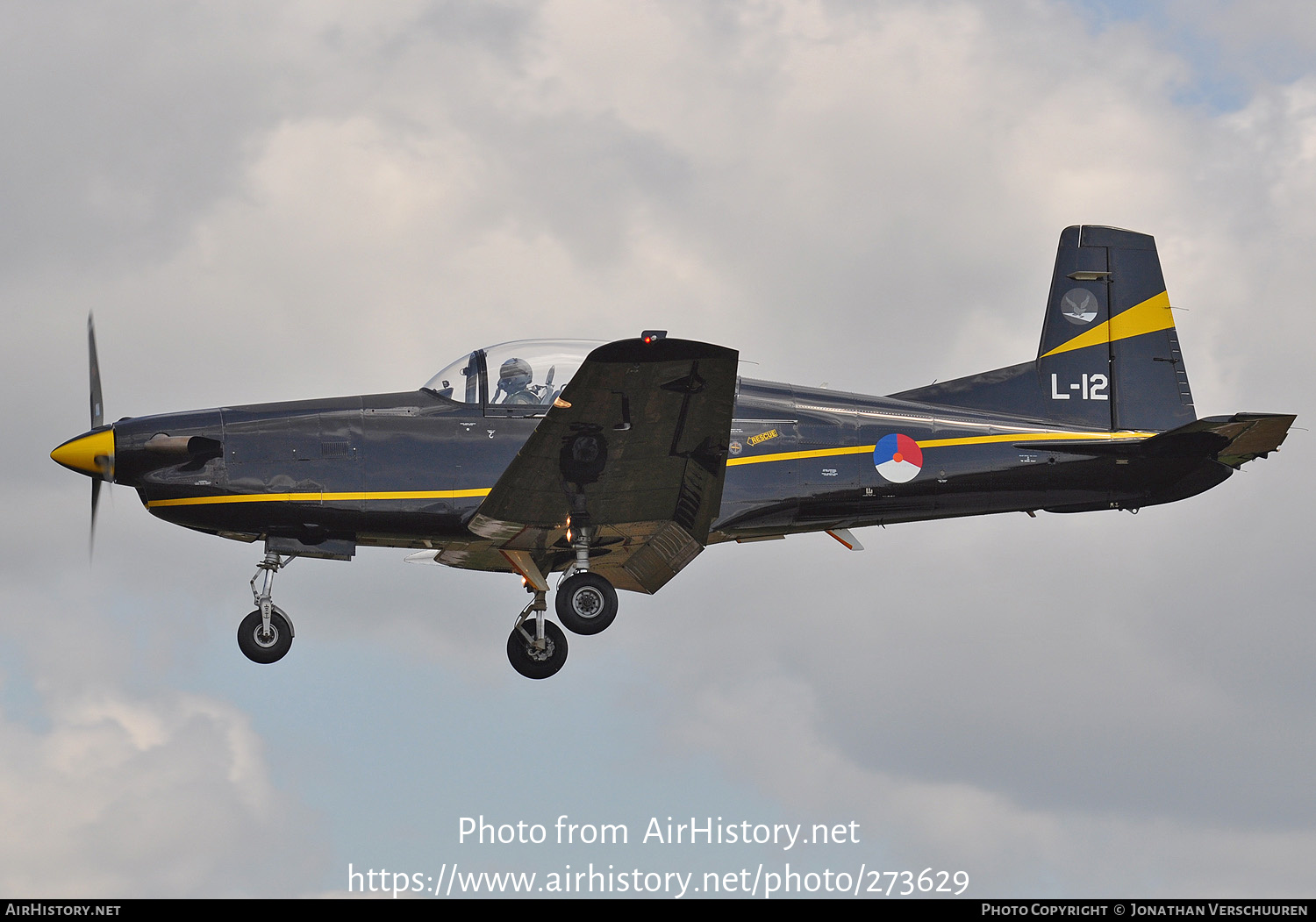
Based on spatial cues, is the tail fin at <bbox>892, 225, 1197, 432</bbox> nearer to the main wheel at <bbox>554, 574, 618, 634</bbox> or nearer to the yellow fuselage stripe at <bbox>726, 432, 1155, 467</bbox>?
the yellow fuselage stripe at <bbox>726, 432, 1155, 467</bbox>

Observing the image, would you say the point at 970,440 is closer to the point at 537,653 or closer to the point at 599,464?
the point at 599,464

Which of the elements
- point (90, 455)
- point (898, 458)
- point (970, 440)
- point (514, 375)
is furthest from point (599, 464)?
point (90, 455)

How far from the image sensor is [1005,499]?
18.4 metres

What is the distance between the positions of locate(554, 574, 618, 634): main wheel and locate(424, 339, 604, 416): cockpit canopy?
176cm

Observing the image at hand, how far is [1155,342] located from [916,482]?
3.70 m

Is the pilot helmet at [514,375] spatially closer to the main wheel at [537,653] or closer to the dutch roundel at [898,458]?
the main wheel at [537,653]

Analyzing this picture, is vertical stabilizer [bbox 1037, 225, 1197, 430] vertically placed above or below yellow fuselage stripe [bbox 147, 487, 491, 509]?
above

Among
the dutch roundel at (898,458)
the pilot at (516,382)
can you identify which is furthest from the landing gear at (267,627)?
the dutch roundel at (898,458)

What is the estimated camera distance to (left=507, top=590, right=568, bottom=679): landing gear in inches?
719

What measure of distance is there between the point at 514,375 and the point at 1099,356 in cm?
683

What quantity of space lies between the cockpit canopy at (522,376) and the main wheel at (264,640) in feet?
8.88

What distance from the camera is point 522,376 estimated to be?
17141 millimetres

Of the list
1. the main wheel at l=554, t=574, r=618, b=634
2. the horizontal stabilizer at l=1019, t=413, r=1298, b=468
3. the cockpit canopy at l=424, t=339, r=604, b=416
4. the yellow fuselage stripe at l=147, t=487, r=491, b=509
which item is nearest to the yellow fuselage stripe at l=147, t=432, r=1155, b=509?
the yellow fuselage stripe at l=147, t=487, r=491, b=509

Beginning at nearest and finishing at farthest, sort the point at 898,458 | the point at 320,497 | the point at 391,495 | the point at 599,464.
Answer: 1. the point at 599,464
2. the point at 320,497
3. the point at 391,495
4. the point at 898,458
